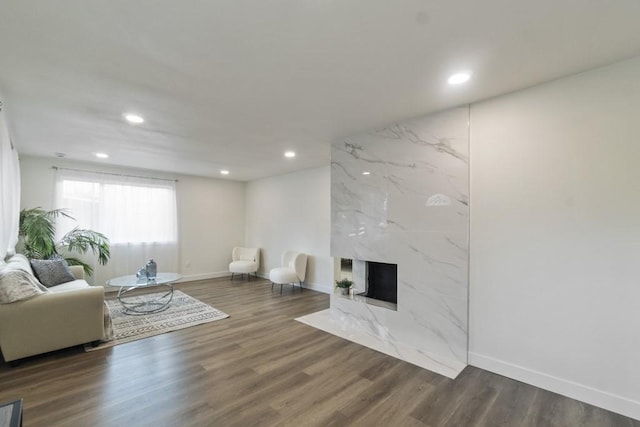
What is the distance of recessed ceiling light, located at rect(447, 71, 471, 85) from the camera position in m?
2.17

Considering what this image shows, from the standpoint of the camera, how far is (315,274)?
18.7 ft

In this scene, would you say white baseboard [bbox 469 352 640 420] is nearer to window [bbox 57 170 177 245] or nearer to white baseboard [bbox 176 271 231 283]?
white baseboard [bbox 176 271 231 283]

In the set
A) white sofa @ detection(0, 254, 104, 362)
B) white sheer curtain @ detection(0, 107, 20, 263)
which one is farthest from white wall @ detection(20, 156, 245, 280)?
white sofa @ detection(0, 254, 104, 362)

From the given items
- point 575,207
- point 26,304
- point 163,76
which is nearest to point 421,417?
point 575,207

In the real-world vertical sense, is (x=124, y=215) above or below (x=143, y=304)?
above

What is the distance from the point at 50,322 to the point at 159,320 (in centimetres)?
126

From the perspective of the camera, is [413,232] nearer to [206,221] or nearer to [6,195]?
[6,195]

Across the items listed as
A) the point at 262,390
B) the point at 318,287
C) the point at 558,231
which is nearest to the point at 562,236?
the point at 558,231

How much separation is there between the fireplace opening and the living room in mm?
978

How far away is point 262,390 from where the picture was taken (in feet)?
7.43

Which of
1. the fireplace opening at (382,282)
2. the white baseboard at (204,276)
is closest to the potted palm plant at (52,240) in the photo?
the white baseboard at (204,276)

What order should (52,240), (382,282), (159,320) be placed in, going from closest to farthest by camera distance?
1. (382,282)
2. (159,320)
3. (52,240)

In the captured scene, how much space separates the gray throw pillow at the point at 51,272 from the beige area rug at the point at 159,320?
2.64ft

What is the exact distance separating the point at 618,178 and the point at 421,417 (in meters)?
2.21
